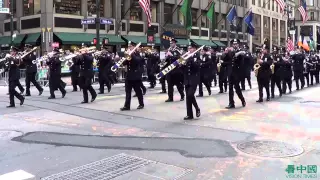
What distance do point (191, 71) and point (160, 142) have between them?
2.84 metres

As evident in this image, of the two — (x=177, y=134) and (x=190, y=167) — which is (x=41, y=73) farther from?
(x=190, y=167)

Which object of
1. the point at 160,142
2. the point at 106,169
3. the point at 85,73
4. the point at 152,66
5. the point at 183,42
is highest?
the point at 183,42

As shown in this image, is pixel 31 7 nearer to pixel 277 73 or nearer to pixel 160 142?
pixel 277 73

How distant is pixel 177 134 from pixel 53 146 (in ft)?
7.88

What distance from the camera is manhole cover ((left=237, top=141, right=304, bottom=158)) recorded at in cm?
638

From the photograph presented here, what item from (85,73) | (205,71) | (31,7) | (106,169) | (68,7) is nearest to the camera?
(106,169)

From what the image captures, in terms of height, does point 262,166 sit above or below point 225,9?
Result: below

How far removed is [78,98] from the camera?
46.6 ft

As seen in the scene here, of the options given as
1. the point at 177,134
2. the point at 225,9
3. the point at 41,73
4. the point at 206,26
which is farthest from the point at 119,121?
the point at 225,9

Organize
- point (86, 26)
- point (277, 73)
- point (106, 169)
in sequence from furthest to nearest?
point (86, 26), point (277, 73), point (106, 169)

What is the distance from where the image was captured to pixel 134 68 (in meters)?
11.2

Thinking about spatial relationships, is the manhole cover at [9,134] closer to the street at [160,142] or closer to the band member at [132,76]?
the street at [160,142]

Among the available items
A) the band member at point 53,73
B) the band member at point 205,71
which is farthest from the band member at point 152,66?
the band member at point 53,73

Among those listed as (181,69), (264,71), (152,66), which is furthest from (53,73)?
(264,71)
